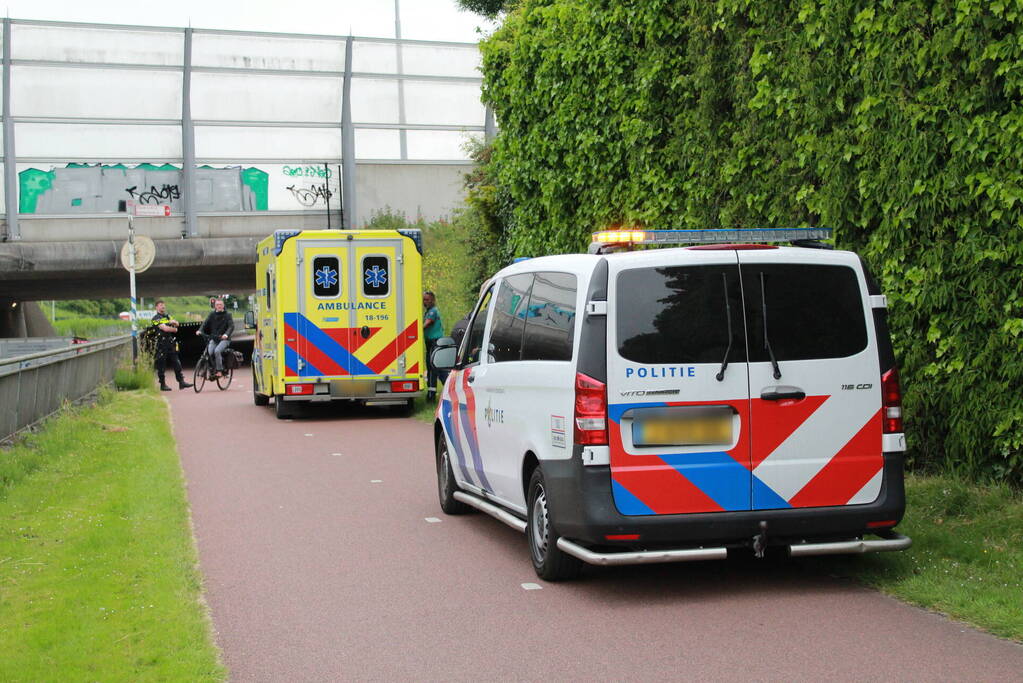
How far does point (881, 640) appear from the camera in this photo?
587 centimetres

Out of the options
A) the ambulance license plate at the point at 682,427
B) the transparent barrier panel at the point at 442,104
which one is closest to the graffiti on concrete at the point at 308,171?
the transparent barrier panel at the point at 442,104

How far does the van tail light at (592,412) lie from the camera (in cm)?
670

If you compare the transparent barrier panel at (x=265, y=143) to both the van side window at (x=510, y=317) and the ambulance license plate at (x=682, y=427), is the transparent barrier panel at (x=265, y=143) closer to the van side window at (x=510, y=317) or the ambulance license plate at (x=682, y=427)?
the van side window at (x=510, y=317)

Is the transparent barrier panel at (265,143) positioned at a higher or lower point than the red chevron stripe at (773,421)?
higher

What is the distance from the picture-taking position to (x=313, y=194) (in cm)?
3675

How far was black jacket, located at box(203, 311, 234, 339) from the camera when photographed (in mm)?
25516

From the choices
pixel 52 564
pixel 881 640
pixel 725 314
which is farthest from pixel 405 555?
pixel 881 640

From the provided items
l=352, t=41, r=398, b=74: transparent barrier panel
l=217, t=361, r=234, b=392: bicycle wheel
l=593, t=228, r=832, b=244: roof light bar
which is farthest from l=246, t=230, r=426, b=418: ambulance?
l=352, t=41, r=398, b=74: transparent barrier panel

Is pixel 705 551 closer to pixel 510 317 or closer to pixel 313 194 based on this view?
pixel 510 317

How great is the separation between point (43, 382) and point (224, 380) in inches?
421

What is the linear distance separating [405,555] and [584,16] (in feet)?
25.1

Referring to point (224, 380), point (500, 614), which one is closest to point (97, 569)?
point (500, 614)

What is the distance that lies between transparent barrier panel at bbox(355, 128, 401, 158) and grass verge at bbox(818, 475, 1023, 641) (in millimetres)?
29750

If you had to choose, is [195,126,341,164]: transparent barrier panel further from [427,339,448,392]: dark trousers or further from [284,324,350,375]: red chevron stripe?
[284,324,350,375]: red chevron stripe
